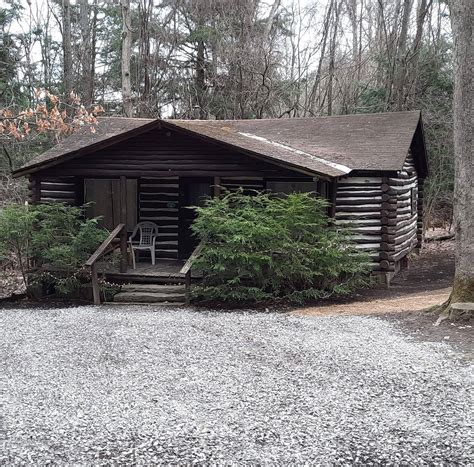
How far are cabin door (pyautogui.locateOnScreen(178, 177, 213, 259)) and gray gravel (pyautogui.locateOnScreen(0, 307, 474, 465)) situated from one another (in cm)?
607

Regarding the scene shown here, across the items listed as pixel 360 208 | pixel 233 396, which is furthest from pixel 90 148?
pixel 233 396

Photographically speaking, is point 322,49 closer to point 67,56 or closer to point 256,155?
point 67,56

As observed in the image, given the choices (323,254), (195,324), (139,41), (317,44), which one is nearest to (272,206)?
(323,254)

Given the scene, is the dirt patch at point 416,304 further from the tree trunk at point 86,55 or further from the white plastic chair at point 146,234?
the tree trunk at point 86,55

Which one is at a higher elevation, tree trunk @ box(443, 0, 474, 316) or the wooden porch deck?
tree trunk @ box(443, 0, 474, 316)

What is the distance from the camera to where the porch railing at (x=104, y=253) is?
11.1 m

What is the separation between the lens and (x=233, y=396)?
5.25m

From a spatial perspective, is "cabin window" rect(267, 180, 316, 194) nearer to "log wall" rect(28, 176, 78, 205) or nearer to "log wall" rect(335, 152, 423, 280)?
"log wall" rect(335, 152, 423, 280)

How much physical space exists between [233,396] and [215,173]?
742cm

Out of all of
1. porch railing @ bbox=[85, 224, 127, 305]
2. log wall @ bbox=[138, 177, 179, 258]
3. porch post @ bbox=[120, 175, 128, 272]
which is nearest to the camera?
porch railing @ bbox=[85, 224, 127, 305]

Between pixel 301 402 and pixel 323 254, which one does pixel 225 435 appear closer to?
pixel 301 402

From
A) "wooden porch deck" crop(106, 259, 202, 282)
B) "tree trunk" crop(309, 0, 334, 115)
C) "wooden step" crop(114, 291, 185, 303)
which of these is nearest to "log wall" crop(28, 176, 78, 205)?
"wooden porch deck" crop(106, 259, 202, 282)

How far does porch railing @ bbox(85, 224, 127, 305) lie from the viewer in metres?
11.1

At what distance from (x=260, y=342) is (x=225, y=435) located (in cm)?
306
